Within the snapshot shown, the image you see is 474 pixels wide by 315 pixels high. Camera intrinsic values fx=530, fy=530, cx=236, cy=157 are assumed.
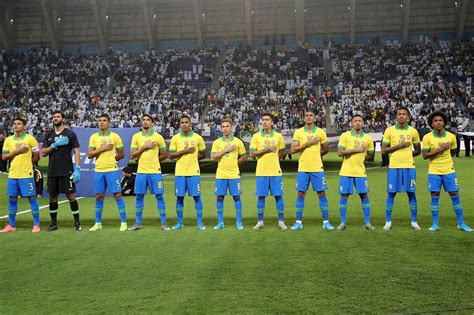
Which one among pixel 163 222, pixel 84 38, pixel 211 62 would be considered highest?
pixel 84 38

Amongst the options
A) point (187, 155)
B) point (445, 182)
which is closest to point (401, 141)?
point (445, 182)

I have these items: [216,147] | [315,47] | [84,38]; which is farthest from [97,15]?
[216,147]

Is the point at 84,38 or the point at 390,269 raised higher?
the point at 84,38

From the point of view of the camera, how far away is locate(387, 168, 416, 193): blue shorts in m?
9.05

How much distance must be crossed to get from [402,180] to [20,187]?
6857 mm

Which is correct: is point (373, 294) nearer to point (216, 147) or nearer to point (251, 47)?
point (216, 147)

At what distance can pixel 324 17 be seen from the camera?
152 feet

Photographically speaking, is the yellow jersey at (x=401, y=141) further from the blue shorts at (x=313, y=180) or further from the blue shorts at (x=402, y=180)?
the blue shorts at (x=313, y=180)

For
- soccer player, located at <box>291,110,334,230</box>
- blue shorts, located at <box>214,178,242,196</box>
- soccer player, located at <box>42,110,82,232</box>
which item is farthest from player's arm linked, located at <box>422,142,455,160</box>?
soccer player, located at <box>42,110,82,232</box>

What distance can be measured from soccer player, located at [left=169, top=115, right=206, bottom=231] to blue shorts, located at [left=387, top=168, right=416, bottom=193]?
3379 mm

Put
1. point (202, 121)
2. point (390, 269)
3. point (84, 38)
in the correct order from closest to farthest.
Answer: point (390, 269)
point (202, 121)
point (84, 38)

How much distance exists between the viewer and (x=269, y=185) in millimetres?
9500

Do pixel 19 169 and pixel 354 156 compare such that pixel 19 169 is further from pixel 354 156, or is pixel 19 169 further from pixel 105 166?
pixel 354 156

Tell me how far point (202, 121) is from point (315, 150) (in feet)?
97.3
